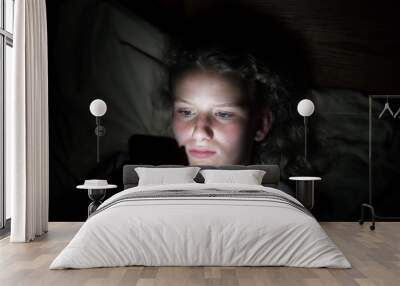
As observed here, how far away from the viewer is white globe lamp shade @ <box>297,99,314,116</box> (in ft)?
25.1

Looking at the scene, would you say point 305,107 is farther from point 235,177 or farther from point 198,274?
point 198,274

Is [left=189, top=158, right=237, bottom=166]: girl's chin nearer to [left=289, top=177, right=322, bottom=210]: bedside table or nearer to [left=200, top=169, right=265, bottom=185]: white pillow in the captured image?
[left=200, top=169, right=265, bottom=185]: white pillow

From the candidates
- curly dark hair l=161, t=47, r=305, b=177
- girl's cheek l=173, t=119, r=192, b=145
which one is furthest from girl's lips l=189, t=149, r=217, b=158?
curly dark hair l=161, t=47, r=305, b=177

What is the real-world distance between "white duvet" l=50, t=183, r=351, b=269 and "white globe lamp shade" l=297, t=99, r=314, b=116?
291 centimetres

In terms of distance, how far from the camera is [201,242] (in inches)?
192

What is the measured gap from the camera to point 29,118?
640cm

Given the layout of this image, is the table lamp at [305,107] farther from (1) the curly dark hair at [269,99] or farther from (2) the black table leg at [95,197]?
(2) the black table leg at [95,197]

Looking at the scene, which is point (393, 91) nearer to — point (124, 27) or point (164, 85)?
point (164, 85)

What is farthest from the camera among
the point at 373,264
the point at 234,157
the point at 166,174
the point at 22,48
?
the point at 234,157

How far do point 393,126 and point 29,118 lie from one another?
483cm

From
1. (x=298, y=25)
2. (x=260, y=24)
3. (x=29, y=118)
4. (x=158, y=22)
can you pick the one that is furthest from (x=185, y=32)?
(x=29, y=118)

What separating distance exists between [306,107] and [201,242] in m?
3.35

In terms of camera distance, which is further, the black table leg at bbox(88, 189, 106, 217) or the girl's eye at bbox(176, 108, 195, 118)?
the girl's eye at bbox(176, 108, 195, 118)

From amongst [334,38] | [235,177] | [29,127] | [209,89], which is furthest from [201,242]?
[334,38]
